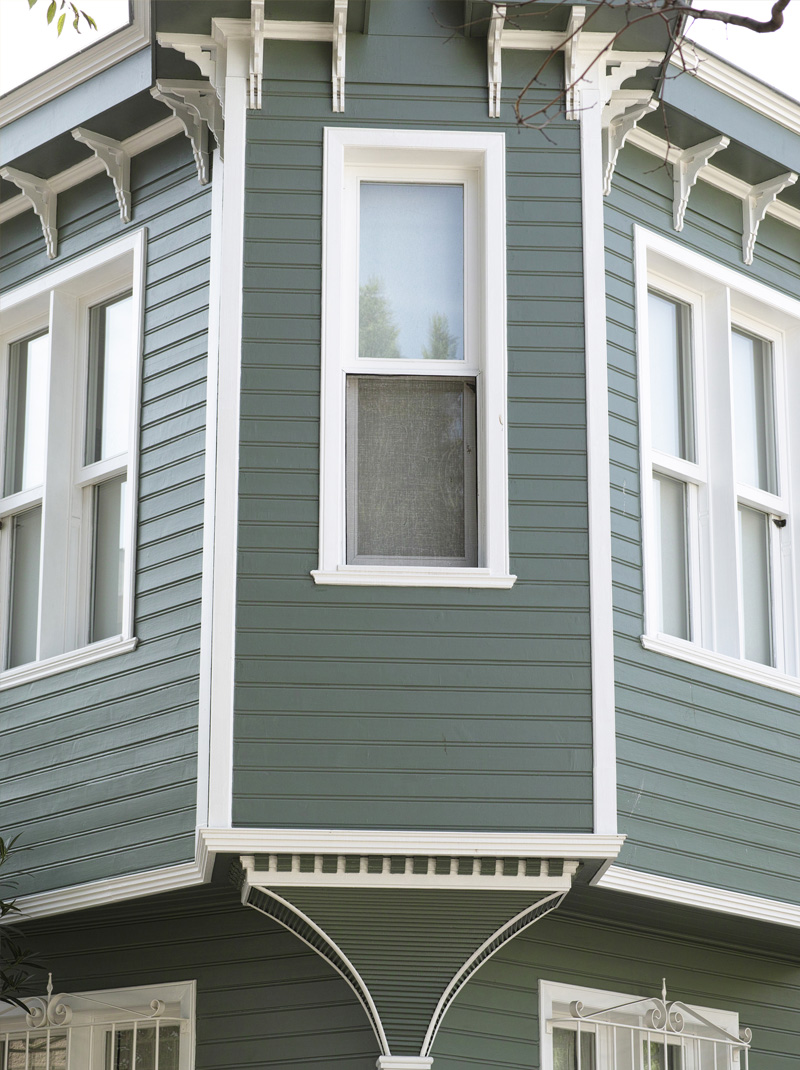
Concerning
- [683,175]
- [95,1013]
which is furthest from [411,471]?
[95,1013]

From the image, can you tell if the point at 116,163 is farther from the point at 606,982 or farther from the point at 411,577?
the point at 606,982

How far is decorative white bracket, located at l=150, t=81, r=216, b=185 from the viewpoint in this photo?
7.83 m

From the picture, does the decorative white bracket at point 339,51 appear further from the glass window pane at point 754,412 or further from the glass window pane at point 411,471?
the glass window pane at point 754,412

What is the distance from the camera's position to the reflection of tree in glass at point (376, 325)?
296 inches

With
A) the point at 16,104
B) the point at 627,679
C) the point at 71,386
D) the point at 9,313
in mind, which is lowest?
the point at 627,679

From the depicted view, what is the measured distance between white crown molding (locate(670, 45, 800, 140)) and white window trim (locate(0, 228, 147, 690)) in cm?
326

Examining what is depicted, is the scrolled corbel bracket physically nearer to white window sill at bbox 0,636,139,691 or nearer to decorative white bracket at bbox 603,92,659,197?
decorative white bracket at bbox 603,92,659,197

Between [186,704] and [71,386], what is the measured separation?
2468 millimetres

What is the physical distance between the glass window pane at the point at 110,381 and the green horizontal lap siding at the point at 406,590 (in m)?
1.71

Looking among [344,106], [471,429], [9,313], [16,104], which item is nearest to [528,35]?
[344,106]

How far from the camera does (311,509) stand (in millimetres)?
7027

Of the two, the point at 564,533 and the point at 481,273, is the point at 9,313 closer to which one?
the point at 481,273

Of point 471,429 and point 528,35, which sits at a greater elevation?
point 528,35

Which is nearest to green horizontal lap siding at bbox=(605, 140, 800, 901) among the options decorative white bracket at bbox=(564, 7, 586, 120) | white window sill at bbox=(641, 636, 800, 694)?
white window sill at bbox=(641, 636, 800, 694)
